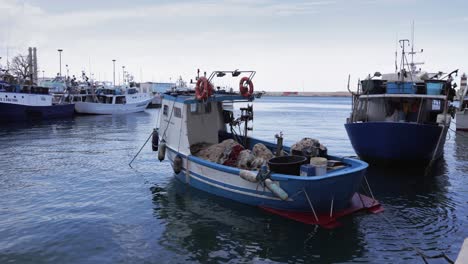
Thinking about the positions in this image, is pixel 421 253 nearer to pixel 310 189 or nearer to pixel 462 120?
pixel 310 189

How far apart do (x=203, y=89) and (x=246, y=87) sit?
5.64ft

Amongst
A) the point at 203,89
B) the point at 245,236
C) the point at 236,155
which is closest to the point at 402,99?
the point at 236,155

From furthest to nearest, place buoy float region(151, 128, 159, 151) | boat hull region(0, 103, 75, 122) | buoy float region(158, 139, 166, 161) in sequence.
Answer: boat hull region(0, 103, 75, 122)
buoy float region(151, 128, 159, 151)
buoy float region(158, 139, 166, 161)

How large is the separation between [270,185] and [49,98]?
46.2 m

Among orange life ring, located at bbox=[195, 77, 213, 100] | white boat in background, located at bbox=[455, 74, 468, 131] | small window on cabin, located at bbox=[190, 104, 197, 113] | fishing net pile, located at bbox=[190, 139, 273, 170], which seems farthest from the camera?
white boat in background, located at bbox=[455, 74, 468, 131]

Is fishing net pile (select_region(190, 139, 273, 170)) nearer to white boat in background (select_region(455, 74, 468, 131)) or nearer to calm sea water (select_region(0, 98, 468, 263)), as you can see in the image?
calm sea water (select_region(0, 98, 468, 263))

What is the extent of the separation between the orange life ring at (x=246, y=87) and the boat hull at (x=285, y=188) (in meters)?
3.11

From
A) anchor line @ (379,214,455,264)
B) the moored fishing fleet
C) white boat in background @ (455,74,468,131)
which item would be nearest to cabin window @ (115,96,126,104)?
the moored fishing fleet

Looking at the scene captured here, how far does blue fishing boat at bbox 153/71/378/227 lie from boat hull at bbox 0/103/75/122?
33954mm

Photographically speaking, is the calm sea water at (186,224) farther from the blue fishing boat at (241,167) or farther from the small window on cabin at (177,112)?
the small window on cabin at (177,112)

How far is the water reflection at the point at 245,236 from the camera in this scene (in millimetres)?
8797

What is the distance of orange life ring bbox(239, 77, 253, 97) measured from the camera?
13938 millimetres

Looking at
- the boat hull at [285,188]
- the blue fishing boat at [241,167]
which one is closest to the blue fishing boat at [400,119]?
the blue fishing boat at [241,167]

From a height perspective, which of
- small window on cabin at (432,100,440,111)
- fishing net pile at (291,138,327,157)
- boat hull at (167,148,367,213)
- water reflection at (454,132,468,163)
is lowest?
water reflection at (454,132,468,163)
